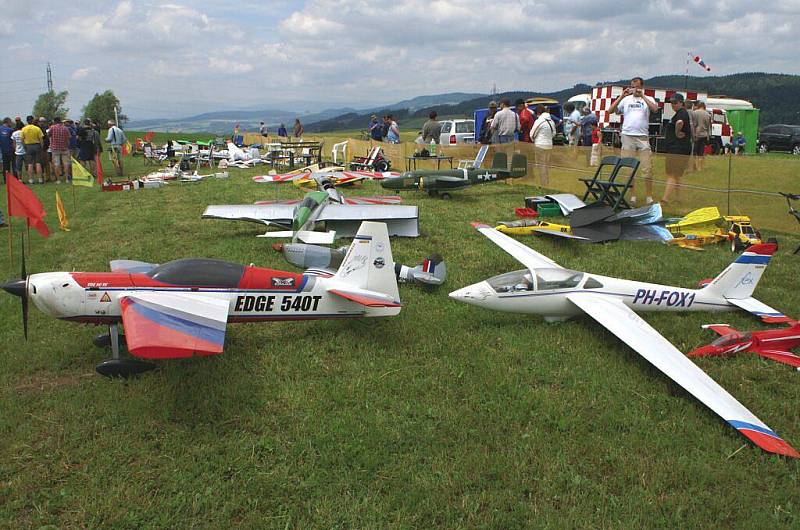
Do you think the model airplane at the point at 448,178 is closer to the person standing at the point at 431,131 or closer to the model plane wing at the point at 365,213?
the model plane wing at the point at 365,213

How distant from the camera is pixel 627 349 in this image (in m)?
6.22

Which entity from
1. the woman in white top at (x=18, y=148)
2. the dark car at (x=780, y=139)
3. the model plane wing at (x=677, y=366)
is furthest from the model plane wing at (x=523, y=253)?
the dark car at (x=780, y=139)

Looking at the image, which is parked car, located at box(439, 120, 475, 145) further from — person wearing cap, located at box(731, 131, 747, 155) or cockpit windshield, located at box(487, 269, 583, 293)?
cockpit windshield, located at box(487, 269, 583, 293)

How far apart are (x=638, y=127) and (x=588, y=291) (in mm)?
7801

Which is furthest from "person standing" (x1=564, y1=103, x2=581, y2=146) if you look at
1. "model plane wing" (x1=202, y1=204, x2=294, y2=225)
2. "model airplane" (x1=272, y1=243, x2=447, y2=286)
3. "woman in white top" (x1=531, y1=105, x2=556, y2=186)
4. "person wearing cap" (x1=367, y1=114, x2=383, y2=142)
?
"model airplane" (x1=272, y1=243, x2=447, y2=286)

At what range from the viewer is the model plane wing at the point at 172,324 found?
15.2 ft

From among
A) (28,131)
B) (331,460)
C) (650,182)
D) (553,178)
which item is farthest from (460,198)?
(28,131)

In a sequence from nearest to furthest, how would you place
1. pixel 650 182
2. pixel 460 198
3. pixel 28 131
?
pixel 650 182, pixel 460 198, pixel 28 131

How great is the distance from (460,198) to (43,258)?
10.3 meters

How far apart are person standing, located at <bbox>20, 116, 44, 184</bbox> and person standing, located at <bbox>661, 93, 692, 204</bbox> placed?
1996cm

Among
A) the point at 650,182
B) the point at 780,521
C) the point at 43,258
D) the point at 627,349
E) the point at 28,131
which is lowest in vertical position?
the point at 780,521

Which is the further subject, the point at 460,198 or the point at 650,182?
the point at 460,198

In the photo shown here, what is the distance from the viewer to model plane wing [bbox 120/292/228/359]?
4.64 m

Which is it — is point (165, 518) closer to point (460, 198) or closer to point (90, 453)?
point (90, 453)
